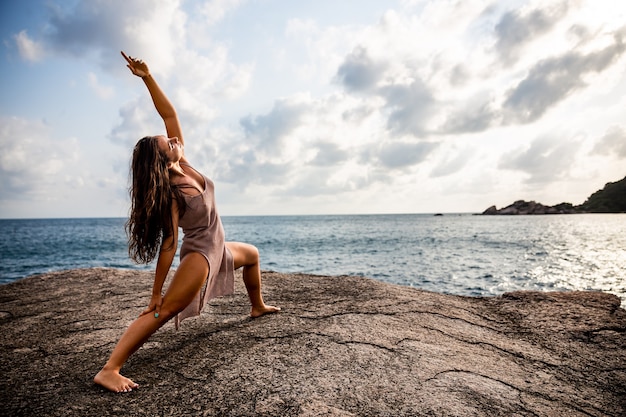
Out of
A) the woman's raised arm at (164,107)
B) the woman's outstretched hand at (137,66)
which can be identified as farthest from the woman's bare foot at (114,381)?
the woman's outstretched hand at (137,66)

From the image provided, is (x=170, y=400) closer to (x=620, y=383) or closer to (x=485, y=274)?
(x=620, y=383)

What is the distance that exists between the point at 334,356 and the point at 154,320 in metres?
1.29

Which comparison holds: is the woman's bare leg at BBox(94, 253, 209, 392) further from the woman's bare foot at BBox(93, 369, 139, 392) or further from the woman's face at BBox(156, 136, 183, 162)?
the woman's face at BBox(156, 136, 183, 162)

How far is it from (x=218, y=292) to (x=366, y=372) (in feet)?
4.32

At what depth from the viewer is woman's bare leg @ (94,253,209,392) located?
7.67 ft

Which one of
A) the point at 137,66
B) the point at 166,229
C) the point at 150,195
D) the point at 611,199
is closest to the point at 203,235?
the point at 166,229

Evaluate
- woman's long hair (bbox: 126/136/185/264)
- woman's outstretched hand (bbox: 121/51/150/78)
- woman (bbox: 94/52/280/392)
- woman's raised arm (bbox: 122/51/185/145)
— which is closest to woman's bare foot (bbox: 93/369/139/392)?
woman (bbox: 94/52/280/392)

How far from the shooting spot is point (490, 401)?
7.14ft

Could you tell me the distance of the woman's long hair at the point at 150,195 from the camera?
2318mm

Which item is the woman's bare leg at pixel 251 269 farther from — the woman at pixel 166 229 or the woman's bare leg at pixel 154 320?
the woman's bare leg at pixel 154 320

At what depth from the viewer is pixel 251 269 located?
335 cm

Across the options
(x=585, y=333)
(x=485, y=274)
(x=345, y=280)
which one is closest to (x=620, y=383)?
(x=585, y=333)

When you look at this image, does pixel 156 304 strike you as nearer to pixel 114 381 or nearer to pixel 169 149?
pixel 114 381

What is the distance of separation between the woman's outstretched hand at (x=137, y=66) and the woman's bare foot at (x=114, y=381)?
7.06 ft
